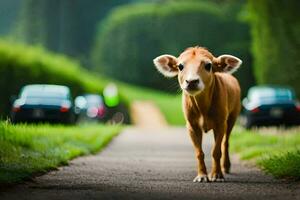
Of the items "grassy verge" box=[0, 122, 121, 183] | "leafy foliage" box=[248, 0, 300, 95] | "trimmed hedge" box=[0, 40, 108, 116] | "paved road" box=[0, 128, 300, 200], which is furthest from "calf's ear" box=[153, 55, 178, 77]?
"trimmed hedge" box=[0, 40, 108, 116]

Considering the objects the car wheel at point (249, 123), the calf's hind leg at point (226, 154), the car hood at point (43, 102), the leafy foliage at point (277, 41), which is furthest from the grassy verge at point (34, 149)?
the car wheel at point (249, 123)

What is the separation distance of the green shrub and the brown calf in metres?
72.3

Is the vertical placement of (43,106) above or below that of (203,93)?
below

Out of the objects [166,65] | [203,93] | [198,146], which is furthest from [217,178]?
[166,65]

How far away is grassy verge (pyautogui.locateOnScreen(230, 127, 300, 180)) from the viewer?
13703 millimetres

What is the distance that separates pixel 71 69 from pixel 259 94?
18682mm

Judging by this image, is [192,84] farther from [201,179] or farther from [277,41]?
[277,41]

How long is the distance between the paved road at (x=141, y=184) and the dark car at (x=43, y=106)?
12.8m

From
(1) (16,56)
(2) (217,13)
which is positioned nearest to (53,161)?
(1) (16,56)

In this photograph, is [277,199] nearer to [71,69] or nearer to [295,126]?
[295,126]

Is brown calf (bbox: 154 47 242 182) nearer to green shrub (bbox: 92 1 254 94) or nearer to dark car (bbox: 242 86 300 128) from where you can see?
dark car (bbox: 242 86 300 128)

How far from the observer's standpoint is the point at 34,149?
722 inches

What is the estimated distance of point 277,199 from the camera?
10.8 meters

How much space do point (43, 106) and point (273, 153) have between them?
1479cm
